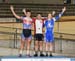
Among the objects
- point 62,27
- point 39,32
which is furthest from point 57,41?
point 39,32

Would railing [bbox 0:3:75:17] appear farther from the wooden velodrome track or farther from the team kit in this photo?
the team kit

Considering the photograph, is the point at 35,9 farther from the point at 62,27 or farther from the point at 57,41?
the point at 57,41

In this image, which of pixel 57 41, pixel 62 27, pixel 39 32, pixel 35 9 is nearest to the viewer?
pixel 39 32

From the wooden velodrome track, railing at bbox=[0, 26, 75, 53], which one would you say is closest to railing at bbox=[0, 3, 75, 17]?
the wooden velodrome track

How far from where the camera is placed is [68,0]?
2111 cm

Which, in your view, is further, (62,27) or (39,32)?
(62,27)

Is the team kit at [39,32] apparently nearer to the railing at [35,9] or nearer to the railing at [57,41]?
the railing at [57,41]

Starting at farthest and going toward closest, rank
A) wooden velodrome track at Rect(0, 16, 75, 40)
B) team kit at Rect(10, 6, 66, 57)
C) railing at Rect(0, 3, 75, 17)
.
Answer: railing at Rect(0, 3, 75, 17) < wooden velodrome track at Rect(0, 16, 75, 40) < team kit at Rect(10, 6, 66, 57)

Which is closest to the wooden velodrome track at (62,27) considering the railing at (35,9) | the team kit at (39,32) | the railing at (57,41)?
the railing at (57,41)

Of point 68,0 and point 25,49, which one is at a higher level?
point 68,0

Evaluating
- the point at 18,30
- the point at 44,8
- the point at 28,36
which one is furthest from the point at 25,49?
the point at 44,8

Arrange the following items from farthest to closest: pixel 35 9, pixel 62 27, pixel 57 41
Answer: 1. pixel 35 9
2. pixel 62 27
3. pixel 57 41

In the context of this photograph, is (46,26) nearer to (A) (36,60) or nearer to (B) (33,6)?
(A) (36,60)

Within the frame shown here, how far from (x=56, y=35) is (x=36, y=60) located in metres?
6.54
